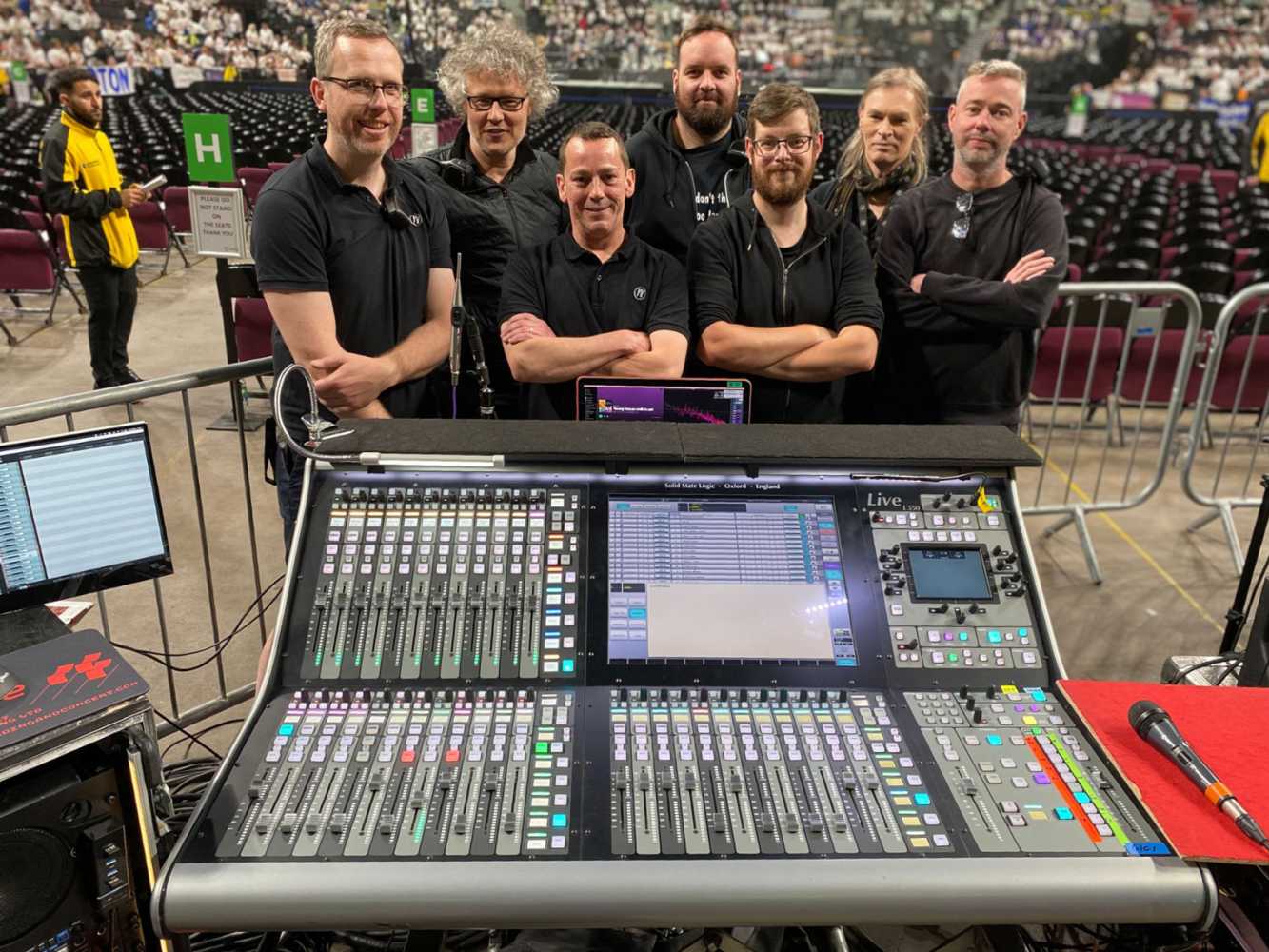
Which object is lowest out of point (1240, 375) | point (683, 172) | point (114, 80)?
point (1240, 375)

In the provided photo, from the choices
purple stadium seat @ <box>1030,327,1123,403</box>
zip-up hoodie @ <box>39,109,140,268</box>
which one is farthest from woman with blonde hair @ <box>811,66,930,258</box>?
zip-up hoodie @ <box>39,109,140,268</box>

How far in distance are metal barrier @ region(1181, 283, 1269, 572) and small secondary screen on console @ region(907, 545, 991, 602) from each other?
2.97 metres

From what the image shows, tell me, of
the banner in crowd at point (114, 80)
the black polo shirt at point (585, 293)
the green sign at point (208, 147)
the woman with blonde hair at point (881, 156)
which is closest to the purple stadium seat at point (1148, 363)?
the woman with blonde hair at point (881, 156)

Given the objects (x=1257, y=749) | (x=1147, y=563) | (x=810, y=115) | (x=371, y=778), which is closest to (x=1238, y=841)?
(x=1257, y=749)

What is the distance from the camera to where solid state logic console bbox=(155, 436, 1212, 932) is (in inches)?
51.4

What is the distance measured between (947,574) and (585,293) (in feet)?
3.97

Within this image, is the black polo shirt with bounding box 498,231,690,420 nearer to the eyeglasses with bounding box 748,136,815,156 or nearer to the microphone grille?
the eyeglasses with bounding box 748,136,815,156

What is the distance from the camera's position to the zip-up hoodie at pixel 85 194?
5.39 m

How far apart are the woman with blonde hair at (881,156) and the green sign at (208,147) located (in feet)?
15.6

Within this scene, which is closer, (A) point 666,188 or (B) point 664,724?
(B) point 664,724

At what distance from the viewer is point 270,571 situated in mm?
4020

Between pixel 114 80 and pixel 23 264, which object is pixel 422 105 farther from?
pixel 114 80

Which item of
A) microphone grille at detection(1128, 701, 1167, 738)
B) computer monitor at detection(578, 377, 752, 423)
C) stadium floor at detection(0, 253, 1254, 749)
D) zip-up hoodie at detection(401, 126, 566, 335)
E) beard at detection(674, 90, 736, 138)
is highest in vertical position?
beard at detection(674, 90, 736, 138)

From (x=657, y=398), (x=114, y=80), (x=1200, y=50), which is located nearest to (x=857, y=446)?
(x=657, y=398)
